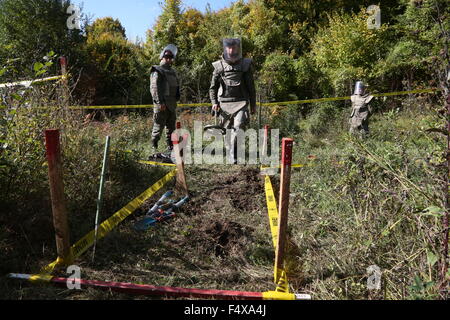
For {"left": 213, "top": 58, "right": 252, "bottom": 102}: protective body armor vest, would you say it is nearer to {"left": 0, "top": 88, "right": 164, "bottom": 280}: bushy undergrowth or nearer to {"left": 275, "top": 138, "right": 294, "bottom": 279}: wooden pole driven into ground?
{"left": 0, "top": 88, "right": 164, "bottom": 280}: bushy undergrowth

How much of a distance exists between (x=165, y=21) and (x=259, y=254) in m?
13.1

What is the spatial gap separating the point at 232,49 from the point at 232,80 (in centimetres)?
56

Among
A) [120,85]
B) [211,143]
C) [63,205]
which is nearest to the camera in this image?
[63,205]

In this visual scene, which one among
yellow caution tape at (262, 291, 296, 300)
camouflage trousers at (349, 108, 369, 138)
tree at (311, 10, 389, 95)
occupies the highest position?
tree at (311, 10, 389, 95)

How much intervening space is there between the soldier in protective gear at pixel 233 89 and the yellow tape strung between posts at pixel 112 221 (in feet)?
5.81

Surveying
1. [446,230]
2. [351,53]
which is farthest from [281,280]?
[351,53]

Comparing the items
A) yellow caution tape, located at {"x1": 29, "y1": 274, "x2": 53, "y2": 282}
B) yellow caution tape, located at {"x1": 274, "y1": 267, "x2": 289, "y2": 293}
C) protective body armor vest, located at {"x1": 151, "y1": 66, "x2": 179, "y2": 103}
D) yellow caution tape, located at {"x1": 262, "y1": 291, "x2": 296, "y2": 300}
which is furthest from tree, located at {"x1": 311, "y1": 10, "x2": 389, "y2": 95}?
yellow caution tape, located at {"x1": 29, "y1": 274, "x2": 53, "y2": 282}

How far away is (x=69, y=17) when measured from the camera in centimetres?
1084

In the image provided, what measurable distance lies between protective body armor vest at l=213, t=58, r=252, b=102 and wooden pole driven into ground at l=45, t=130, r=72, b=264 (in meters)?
4.11

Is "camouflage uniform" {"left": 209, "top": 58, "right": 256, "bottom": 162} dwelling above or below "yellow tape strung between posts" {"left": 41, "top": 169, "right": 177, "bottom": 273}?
above

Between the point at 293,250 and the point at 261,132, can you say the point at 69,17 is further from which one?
the point at 293,250

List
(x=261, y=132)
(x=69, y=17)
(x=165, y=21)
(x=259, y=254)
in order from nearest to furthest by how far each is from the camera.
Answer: (x=259, y=254), (x=261, y=132), (x=69, y=17), (x=165, y=21)

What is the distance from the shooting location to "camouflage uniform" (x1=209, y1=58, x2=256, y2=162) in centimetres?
635
